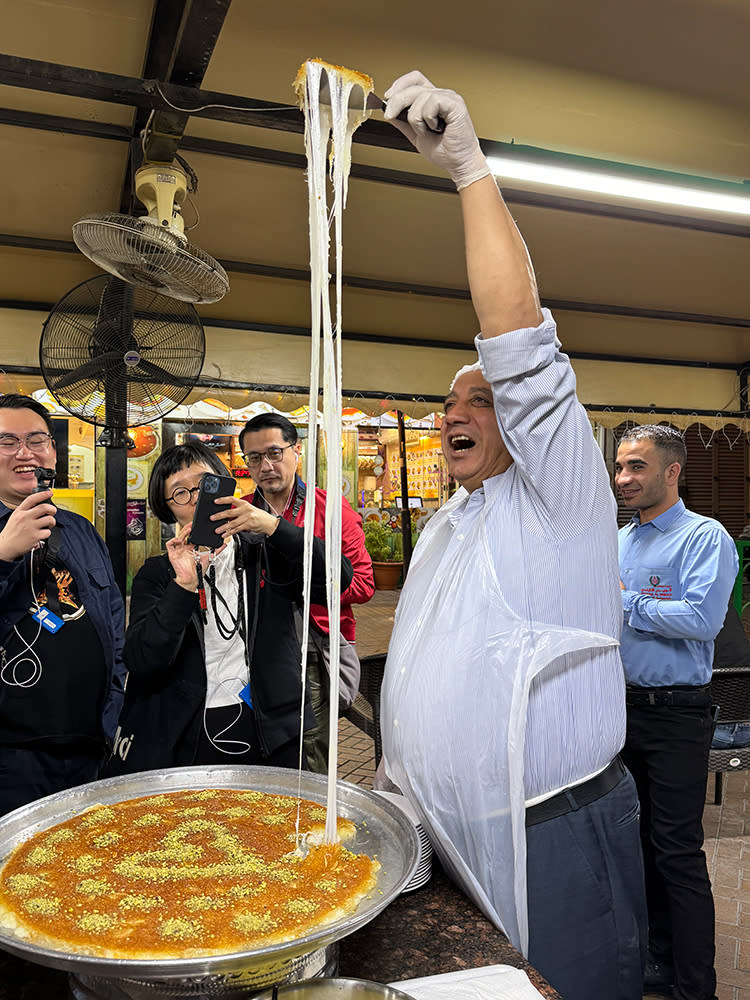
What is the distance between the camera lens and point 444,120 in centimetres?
137

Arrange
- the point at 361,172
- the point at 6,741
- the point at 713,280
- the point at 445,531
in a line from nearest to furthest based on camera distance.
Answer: the point at 445,531 → the point at 6,741 → the point at 361,172 → the point at 713,280

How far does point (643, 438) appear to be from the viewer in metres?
2.72

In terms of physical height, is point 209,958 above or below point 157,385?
below

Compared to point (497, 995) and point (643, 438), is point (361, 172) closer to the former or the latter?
point (643, 438)

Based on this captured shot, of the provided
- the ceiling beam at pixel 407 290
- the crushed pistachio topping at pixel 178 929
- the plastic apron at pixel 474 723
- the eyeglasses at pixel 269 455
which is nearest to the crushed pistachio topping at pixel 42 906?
the crushed pistachio topping at pixel 178 929

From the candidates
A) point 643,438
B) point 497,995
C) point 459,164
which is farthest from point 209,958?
point 643,438

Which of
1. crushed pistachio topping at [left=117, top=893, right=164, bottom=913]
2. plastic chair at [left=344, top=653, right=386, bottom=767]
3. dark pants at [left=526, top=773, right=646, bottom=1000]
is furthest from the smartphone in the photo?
plastic chair at [left=344, top=653, right=386, bottom=767]

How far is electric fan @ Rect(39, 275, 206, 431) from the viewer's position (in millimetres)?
3861

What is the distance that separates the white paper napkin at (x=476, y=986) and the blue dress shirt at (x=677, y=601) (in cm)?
166

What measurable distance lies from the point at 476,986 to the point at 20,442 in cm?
192

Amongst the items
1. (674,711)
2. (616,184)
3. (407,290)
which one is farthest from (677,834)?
(407,290)

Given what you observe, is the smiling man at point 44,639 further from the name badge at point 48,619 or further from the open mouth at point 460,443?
the open mouth at point 460,443

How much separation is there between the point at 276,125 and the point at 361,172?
1.01m

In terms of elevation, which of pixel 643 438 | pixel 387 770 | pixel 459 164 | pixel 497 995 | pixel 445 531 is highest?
pixel 459 164
